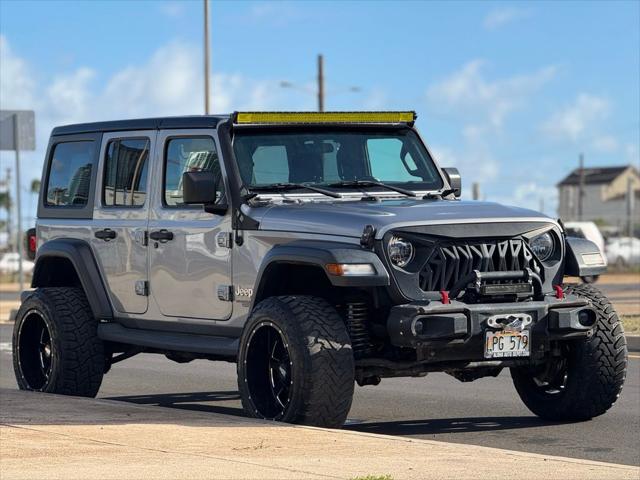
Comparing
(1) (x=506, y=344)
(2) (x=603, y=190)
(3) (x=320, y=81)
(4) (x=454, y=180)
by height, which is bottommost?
(1) (x=506, y=344)

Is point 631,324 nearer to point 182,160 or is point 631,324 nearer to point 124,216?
point 124,216

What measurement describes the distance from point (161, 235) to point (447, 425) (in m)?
2.55

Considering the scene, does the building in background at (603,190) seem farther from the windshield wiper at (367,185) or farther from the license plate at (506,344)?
the license plate at (506,344)

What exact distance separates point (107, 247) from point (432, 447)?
13.3 ft

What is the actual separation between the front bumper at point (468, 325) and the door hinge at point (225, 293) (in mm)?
1559

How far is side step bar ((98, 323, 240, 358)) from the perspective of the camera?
10617 mm

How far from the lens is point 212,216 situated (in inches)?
423

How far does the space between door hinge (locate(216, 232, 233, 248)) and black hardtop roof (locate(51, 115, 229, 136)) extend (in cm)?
83

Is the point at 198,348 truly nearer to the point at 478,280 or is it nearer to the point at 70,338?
the point at 70,338

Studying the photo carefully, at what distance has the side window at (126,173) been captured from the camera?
1160 cm

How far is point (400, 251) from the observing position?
31.4ft

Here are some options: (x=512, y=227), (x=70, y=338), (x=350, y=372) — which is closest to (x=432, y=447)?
(x=350, y=372)

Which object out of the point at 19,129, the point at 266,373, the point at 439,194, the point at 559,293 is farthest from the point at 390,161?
the point at 19,129

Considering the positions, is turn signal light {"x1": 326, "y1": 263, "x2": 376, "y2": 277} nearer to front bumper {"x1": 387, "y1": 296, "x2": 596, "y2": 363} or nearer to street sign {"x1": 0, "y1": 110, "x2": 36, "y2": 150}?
front bumper {"x1": 387, "y1": 296, "x2": 596, "y2": 363}
